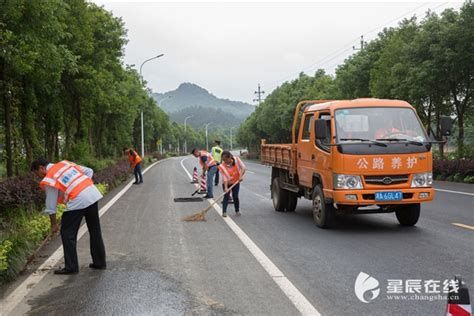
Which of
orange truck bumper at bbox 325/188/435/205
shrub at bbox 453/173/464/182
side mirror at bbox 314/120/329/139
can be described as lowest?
shrub at bbox 453/173/464/182

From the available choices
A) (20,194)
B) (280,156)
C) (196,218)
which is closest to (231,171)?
(280,156)

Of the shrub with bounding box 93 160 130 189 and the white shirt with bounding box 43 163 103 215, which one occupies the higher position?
the white shirt with bounding box 43 163 103 215

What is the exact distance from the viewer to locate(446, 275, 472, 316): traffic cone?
114 inches

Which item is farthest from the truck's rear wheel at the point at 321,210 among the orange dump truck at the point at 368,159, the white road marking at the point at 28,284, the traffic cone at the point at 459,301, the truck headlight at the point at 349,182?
the traffic cone at the point at 459,301

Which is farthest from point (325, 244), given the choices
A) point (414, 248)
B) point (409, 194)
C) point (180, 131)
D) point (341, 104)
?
point (180, 131)

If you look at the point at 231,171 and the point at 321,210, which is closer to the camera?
the point at 321,210

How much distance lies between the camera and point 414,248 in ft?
24.2

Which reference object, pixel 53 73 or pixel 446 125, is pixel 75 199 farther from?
pixel 53 73

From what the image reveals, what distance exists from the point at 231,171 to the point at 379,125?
3758 millimetres

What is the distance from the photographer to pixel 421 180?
865 cm

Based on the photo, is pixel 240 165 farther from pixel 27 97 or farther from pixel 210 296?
pixel 27 97

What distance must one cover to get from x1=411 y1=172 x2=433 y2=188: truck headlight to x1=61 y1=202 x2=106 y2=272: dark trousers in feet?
17.0

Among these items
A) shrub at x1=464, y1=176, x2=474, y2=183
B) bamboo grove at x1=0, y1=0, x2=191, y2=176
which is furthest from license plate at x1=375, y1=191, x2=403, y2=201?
shrub at x1=464, y1=176, x2=474, y2=183

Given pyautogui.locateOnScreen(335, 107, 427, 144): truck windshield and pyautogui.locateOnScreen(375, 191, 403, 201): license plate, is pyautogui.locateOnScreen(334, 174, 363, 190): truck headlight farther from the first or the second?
pyautogui.locateOnScreen(335, 107, 427, 144): truck windshield
